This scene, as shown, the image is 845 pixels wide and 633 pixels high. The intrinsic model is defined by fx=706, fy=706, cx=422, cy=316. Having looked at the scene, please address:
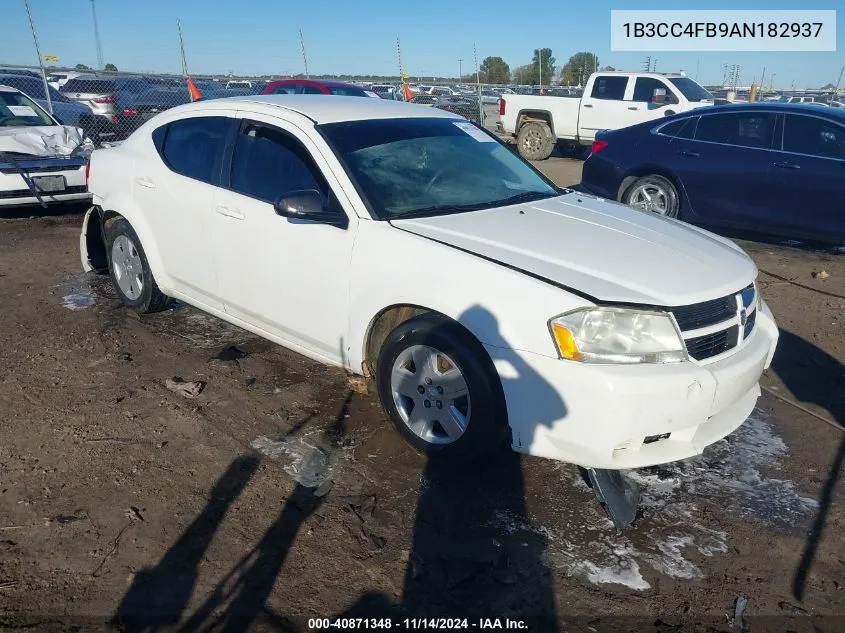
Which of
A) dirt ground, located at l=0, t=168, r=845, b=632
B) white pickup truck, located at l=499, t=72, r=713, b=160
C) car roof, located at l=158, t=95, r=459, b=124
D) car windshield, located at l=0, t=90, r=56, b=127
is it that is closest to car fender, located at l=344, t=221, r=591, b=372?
dirt ground, located at l=0, t=168, r=845, b=632

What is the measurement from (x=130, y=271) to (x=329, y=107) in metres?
2.15

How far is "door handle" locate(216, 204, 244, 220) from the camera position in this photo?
4180 mm

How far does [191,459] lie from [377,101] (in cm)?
266

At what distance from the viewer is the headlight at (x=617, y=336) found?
9.57ft

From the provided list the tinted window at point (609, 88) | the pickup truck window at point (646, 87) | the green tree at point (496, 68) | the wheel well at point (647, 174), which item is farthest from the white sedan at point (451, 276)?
the green tree at point (496, 68)

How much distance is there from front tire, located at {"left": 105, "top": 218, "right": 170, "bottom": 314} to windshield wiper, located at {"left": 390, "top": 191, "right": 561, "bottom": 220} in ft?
7.74

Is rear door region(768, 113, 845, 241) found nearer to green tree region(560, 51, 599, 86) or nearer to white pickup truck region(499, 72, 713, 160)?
white pickup truck region(499, 72, 713, 160)

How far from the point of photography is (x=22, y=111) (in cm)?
977

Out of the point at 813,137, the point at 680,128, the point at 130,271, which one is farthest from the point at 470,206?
the point at 680,128

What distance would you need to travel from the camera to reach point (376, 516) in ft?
10.2

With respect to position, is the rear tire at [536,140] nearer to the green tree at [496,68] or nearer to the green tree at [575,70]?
the green tree at [575,70]

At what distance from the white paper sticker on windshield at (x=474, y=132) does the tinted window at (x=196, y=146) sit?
4.96 ft

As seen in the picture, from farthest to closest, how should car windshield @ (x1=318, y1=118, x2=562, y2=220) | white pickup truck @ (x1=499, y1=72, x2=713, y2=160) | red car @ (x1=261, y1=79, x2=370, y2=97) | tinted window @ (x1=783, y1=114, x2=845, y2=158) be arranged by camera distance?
white pickup truck @ (x1=499, y1=72, x2=713, y2=160) → red car @ (x1=261, y1=79, x2=370, y2=97) → tinted window @ (x1=783, y1=114, x2=845, y2=158) → car windshield @ (x1=318, y1=118, x2=562, y2=220)

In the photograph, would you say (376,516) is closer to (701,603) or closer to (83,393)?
(701,603)
